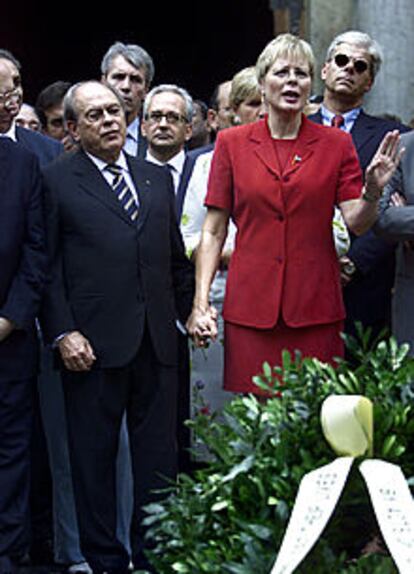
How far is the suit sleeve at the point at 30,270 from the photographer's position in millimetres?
5551

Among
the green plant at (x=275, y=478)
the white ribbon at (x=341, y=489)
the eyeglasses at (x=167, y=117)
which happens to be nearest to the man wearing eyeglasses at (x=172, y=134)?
the eyeglasses at (x=167, y=117)

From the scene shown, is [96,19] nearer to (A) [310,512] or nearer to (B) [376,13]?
(B) [376,13]

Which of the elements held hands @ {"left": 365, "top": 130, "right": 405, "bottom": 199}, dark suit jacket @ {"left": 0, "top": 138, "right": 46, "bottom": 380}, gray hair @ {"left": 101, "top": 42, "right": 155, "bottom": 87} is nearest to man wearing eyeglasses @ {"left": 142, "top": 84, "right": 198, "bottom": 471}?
gray hair @ {"left": 101, "top": 42, "right": 155, "bottom": 87}

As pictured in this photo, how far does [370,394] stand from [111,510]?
9.09 feet

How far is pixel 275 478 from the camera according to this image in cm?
299

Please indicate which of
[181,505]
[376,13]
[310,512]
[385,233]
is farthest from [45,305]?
[376,13]

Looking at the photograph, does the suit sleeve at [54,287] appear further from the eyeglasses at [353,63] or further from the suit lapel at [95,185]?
the eyeglasses at [353,63]

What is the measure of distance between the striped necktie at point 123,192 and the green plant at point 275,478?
97.8 inches

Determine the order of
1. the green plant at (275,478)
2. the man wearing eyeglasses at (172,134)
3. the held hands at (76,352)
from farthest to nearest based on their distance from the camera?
the man wearing eyeglasses at (172,134), the held hands at (76,352), the green plant at (275,478)

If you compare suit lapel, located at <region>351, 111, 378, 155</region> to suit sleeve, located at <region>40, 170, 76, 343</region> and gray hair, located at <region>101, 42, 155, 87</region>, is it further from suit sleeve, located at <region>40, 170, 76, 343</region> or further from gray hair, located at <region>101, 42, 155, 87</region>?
suit sleeve, located at <region>40, 170, 76, 343</region>

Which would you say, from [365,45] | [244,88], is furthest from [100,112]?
[365,45]

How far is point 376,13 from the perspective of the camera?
29.9ft

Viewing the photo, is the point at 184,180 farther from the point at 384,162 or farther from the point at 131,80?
the point at 384,162

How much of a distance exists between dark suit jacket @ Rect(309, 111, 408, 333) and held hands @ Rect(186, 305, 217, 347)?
0.95 m
